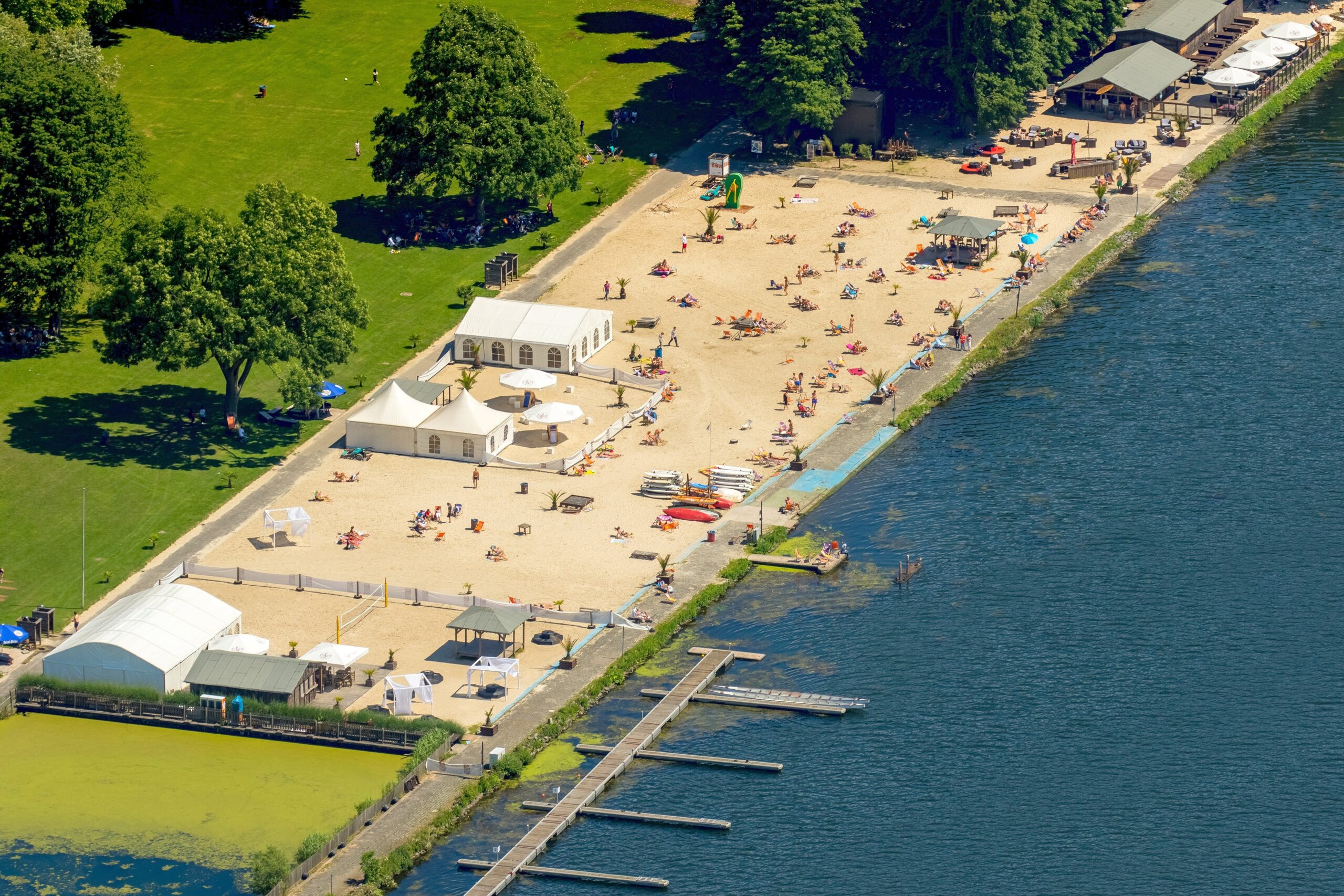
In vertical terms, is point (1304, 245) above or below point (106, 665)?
above

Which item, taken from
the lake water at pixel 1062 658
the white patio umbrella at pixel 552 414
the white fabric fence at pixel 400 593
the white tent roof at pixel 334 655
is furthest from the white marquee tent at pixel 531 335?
the white tent roof at pixel 334 655

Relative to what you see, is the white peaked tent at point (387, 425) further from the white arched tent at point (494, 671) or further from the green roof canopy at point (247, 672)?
the green roof canopy at point (247, 672)

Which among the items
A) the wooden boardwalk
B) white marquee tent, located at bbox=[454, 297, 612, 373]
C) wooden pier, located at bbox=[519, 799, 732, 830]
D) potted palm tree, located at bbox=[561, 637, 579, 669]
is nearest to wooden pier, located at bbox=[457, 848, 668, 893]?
the wooden boardwalk

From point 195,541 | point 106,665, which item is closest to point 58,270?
point 195,541

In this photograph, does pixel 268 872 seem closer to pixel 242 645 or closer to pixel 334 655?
pixel 334 655

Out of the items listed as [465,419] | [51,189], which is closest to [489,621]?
[465,419]

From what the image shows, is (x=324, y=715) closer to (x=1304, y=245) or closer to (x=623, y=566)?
(x=623, y=566)
